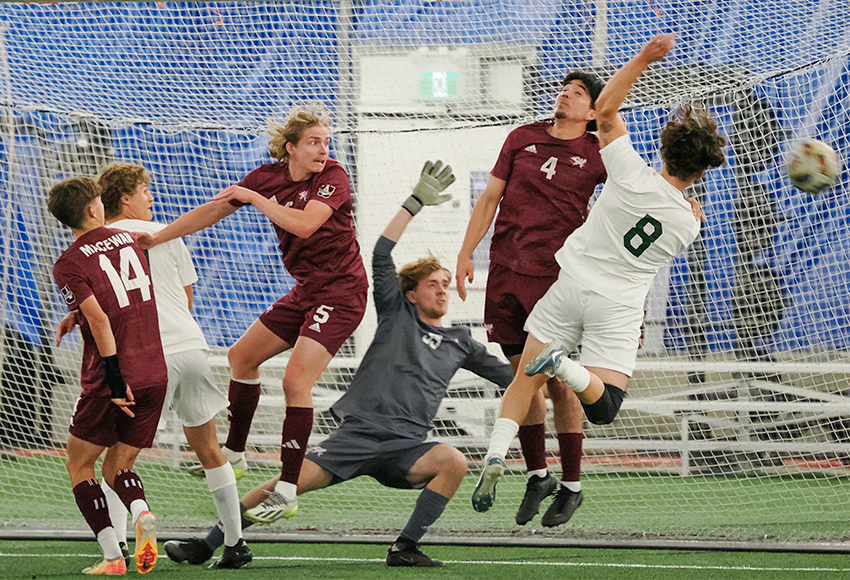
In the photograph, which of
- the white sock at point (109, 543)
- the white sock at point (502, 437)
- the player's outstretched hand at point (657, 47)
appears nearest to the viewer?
the player's outstretched hand at point (657, 47)

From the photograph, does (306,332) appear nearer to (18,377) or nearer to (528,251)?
(528,251)

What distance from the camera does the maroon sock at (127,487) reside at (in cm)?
378

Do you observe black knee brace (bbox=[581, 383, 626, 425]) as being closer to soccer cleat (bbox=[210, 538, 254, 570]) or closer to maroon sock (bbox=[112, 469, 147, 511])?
soccer cleat (bbox=[210, 538, 254, 570])

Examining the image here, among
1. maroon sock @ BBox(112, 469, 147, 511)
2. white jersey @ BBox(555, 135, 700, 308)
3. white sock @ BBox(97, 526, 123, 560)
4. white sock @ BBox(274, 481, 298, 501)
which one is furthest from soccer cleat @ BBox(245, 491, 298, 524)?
white jersey @ BBox(555, 135, 700, 308)

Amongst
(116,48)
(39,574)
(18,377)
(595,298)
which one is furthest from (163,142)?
(595,298)

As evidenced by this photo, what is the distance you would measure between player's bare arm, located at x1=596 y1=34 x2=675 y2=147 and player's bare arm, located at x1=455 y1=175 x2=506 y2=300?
2.33ft

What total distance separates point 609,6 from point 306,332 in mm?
2710

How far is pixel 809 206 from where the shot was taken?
6008 millimetres

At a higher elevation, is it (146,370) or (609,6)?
→ (609,6)

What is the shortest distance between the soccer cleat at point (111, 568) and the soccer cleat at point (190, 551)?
0.94ft

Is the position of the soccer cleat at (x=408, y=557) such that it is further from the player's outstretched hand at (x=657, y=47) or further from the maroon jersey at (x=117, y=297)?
the player's outstretched hand at (x=657, y=47)

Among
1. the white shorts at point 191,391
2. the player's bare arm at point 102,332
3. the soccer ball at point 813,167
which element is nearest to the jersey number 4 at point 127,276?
the player's bare arm at point 102,332

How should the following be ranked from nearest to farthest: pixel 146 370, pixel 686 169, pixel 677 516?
pixel 686 169 < pixel 146 370 < pixel 677 516

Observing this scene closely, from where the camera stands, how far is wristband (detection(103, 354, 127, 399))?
369 cm
